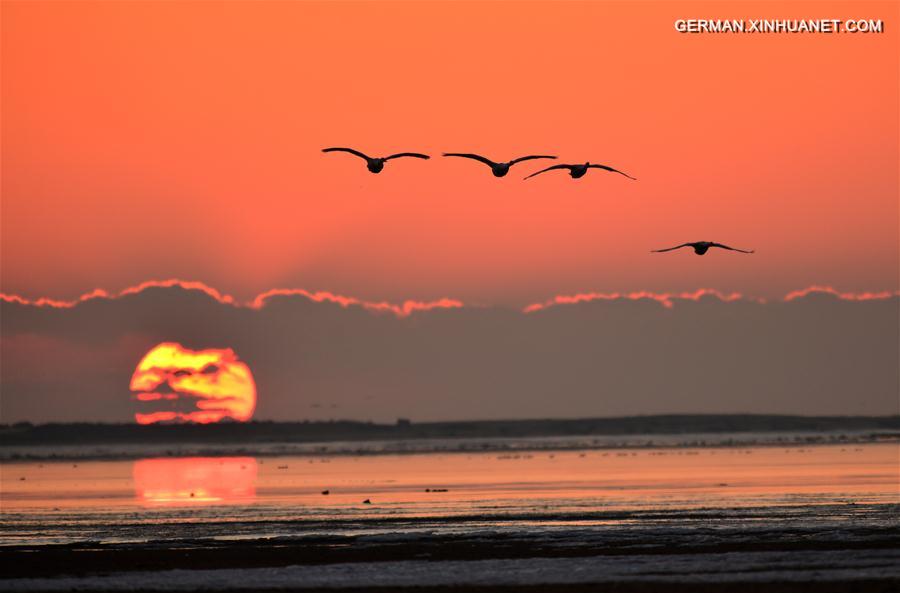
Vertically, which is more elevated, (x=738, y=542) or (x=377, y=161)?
(x=377, y=161)

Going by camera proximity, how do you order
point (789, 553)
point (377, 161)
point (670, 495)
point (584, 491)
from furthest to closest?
point (584, 491) → point (670, 495) → point (377, 161) → point (789, 553)

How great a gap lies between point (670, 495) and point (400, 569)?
2850 cm

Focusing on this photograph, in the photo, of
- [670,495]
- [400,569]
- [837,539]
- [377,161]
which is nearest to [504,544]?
[400,569]

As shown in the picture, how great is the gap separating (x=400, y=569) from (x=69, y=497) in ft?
123

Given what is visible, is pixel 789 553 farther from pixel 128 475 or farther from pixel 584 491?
pixel 128 475

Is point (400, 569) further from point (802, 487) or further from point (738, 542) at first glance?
point (802, 487)

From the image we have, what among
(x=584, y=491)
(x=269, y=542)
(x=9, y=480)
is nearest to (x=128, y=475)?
(x=9, y=480)

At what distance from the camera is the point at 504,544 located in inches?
1823

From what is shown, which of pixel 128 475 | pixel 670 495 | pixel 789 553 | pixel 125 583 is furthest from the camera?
pixel 128 475

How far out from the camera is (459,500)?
6588cm

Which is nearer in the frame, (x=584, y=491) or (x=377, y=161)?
(x=377, y=161)

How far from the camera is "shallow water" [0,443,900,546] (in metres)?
51.8

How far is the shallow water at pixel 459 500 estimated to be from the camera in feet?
170

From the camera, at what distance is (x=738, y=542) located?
4575 cm
